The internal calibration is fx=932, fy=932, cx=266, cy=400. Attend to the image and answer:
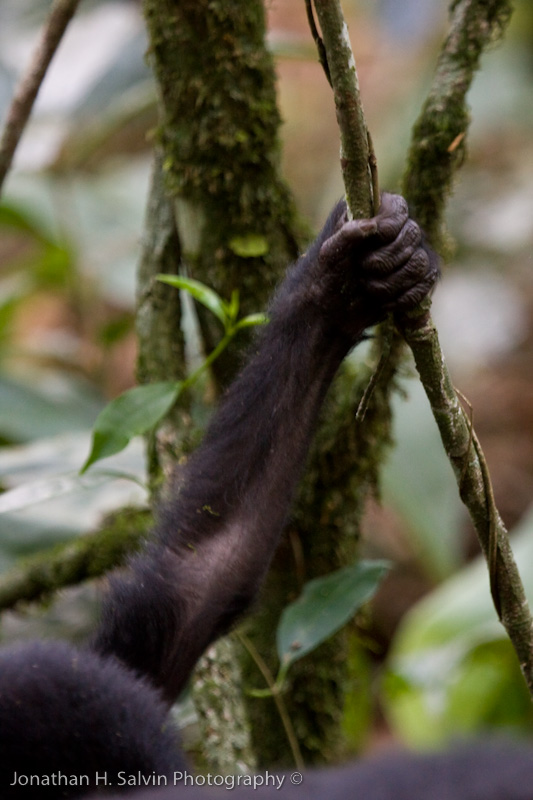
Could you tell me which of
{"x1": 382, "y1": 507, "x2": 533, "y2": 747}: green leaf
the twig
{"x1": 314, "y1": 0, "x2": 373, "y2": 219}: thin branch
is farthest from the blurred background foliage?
{"x1": 314, "y1": 0, "x2": 373, "y2": 219}: thin branch

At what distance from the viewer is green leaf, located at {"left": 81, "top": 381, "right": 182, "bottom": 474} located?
1671 millimetres

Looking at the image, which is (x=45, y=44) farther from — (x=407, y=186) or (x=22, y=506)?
(x=22, y=506)

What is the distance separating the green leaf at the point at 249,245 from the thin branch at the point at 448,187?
329 millimetres

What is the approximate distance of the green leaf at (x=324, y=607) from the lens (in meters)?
1.68

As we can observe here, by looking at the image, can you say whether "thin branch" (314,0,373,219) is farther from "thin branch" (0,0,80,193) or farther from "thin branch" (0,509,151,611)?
"thin branch" (0,509,151,611)

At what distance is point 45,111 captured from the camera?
3.98 meters

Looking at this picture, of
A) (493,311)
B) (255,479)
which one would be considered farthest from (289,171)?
(255,479)

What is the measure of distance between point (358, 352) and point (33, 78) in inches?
41.2

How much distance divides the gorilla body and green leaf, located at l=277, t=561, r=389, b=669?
0.14 metres

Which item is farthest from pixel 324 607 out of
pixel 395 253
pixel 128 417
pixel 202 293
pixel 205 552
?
pixel 395 253

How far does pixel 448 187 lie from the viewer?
1.66m

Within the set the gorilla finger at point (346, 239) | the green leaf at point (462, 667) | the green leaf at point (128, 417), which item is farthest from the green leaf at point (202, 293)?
the green leaf at point (462, 667)

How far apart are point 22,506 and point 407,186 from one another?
3.04ft

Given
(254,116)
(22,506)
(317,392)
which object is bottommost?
(22,506)
